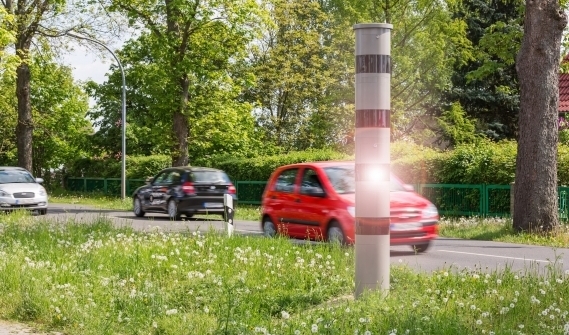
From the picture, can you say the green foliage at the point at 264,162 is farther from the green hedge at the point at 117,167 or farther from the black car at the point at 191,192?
the green hedge at the point at 117,167

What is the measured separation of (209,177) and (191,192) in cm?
81

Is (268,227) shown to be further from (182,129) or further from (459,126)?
(459,126)

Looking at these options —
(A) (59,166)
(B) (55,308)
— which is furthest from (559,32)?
(A) (59,166)

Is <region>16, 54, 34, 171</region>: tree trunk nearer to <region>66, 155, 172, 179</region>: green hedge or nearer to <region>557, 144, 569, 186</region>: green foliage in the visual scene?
<region>66, 155, 172, 179</region>: green hedge

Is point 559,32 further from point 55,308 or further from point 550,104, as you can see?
point 55,308

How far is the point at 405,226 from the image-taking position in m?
14.4

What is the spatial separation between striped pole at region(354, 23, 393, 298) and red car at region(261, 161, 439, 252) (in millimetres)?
5249

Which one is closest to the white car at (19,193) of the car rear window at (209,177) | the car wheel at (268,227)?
the car rear window at (209,177)

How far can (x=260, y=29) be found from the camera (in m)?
36.7

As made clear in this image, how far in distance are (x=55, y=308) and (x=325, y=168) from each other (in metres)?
8.34

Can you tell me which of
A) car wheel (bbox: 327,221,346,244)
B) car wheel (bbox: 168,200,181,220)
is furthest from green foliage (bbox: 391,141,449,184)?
car wheel (bbox: 327,221,346,244)

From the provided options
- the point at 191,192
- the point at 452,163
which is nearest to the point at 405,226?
the point at 452,163

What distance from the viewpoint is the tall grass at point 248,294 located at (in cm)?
707

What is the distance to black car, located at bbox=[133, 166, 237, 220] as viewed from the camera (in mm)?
25828
